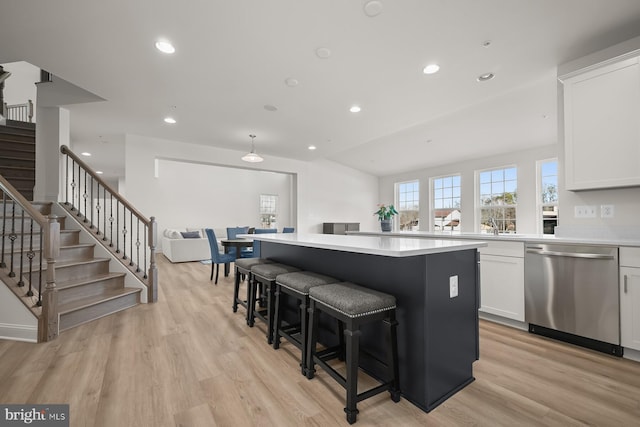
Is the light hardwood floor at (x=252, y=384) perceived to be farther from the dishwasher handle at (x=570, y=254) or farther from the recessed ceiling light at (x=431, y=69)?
the recessed ceiling light at (x=431, y=69)

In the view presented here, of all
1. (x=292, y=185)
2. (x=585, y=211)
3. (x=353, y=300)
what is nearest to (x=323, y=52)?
(x=353, y=300)

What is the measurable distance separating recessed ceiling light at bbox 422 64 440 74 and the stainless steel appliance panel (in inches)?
78.7

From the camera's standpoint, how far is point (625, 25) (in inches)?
90.8

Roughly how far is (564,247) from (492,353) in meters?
1.12

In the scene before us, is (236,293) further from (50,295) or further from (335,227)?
(335,227)

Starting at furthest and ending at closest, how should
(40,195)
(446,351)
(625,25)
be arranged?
1. (40,195)
2. (625,25)
3. (446,351)

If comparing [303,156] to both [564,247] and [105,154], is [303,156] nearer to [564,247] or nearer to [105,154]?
[105,154]

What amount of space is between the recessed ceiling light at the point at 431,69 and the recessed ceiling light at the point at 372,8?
102 centimetres

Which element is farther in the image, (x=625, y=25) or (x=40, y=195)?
(x=40, y=195)

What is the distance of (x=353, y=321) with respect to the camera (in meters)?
1.47

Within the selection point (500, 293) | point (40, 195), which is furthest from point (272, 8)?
point (40, 195)

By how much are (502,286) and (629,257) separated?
93cm

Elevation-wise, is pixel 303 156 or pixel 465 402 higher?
pixel 303 156

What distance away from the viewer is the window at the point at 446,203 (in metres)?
7.04
